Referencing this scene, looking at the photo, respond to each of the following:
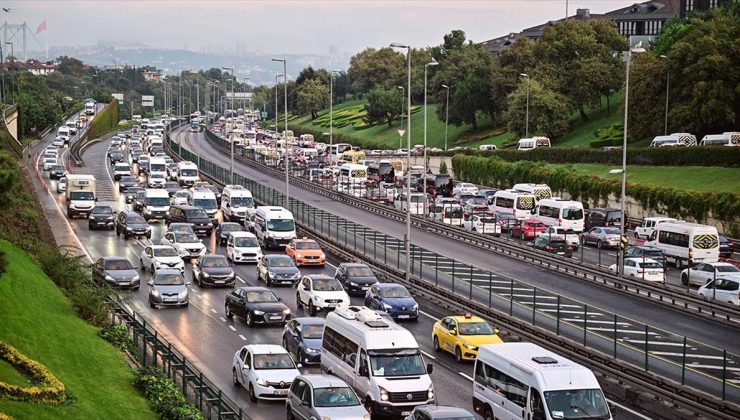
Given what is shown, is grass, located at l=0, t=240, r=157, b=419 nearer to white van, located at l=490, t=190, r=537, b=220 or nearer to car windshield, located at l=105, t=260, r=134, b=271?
car windshield, located at l=105, t=260, r=134, b=271

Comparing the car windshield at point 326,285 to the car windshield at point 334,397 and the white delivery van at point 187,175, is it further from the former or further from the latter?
the white delivery van at point 187,175

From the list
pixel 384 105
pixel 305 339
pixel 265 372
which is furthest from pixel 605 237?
pixel 384 105

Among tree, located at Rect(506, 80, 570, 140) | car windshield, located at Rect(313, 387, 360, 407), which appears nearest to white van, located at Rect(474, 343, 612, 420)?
car windshield, located at Rect(313, 387, 360, 407)

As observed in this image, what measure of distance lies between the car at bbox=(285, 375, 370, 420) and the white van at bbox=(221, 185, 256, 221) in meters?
43.9

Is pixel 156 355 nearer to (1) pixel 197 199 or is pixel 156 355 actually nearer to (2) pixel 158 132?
(1) pixel 197 199

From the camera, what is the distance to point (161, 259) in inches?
1984

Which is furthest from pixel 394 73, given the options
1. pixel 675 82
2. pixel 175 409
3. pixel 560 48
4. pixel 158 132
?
pixel 175 409

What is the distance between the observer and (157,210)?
70.4 m

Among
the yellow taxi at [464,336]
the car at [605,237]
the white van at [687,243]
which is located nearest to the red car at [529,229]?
the car at [605,237]

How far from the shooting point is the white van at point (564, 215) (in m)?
67.4

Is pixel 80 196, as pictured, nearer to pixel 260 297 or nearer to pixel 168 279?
pixel 168 279

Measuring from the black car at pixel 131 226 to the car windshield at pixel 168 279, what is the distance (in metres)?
18.8

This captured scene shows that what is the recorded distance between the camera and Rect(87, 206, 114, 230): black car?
65.9 meters

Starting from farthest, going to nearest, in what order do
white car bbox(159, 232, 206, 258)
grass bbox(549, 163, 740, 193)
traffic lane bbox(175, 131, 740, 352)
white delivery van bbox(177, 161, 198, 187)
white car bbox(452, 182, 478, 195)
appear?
white delivery van bbox(177, 161, 198, 187)
white car bbox(452, 182, 478, 195)
grass bbox(549, 163, 740, 193)
white car bbox(159, 232, 206, 258)
traffic lane bbox(175, 131, 740, 352)
